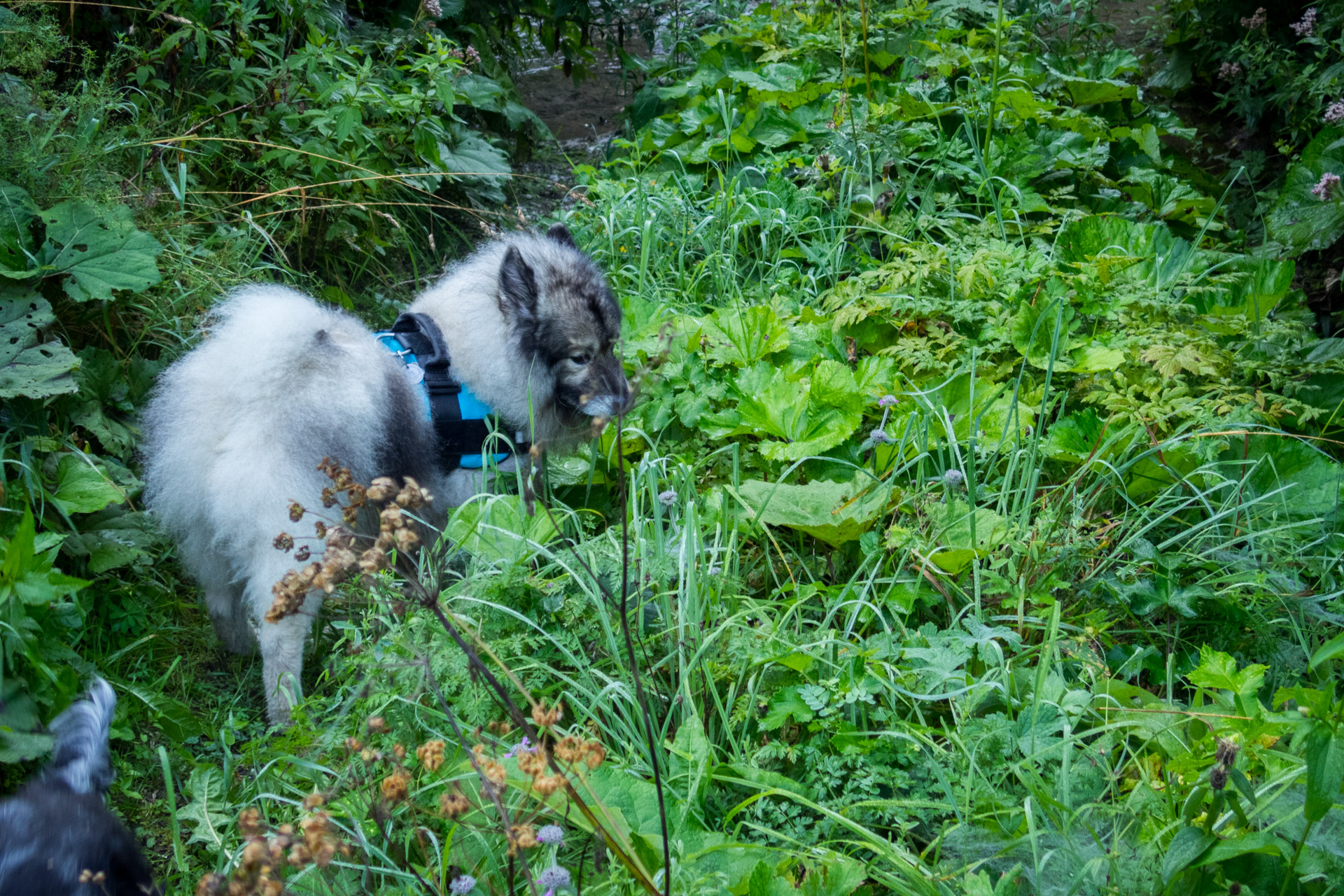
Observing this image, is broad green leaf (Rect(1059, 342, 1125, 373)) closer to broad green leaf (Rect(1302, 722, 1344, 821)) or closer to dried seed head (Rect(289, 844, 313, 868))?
broad green leaf (Rect(1302, 722, 1344, 821))

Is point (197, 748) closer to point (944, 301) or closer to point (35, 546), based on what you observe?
point (35, 546)

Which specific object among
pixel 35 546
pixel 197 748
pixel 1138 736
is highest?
pixel 35 546

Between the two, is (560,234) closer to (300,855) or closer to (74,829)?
(74,829)

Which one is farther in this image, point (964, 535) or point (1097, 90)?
point (1097, 90)

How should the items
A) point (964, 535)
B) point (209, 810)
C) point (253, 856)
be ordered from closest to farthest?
point (253, 856)
point (209, 810)
point (964, 535)

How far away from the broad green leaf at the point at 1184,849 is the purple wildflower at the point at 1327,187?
10.9 ft

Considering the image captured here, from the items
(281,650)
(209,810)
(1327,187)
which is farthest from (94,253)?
(1327,187)

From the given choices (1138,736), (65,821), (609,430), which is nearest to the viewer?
(65,821)

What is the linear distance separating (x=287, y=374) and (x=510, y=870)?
5.81 feet

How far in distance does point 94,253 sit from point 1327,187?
474 centimetres

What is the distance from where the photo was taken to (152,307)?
139 inches

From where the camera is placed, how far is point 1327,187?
3.76 m

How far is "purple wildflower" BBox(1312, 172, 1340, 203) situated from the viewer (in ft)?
12.2

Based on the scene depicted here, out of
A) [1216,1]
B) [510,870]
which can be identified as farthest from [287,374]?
[1216,1]
